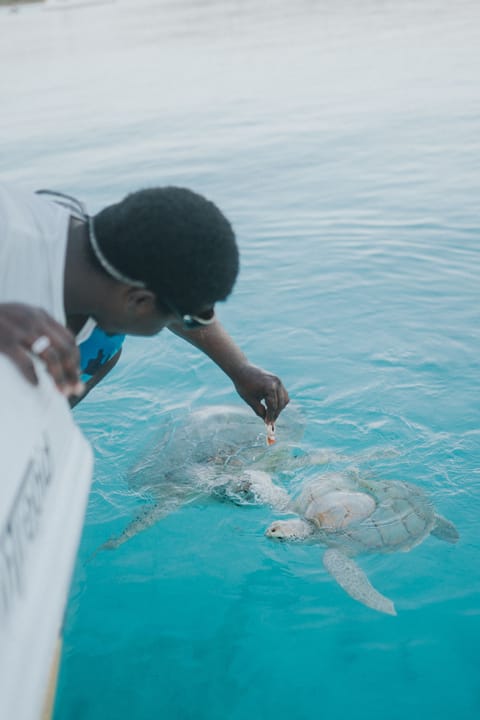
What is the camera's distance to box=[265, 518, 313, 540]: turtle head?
3.35m

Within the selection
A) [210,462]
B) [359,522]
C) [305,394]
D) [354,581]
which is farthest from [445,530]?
[305,394]

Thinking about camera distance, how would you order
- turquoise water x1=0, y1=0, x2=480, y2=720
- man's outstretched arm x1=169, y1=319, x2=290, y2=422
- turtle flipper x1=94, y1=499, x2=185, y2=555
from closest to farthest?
turquoise water x1=0, y1=0, x2=480, y2=720
man's outstretched arm x1=169, y1=319, x2=290, y2=422
turtle flipper x1=94, y1=499, x2=185, y2=555

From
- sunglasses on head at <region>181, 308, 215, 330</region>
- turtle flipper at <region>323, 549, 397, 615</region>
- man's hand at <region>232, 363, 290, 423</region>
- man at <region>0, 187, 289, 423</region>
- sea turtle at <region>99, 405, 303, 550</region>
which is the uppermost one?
man at <region>0, 187, 289, 423</region>

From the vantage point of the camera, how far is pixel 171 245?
6.80 ft

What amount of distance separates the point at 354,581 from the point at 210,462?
4.08 ft

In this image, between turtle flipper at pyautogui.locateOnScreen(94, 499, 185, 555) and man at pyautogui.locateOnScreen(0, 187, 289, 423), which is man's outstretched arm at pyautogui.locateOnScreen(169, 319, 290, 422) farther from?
man at pyautogui.locateOnScreen(0, 187, 289, 423)

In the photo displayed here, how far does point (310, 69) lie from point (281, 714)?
16.1 m

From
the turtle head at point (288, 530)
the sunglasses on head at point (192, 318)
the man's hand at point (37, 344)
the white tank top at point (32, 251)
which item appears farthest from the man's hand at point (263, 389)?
the man's hand at point (37, 344)

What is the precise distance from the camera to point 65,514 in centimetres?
161

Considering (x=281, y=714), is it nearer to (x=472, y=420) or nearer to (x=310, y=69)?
(x=472, y=420)

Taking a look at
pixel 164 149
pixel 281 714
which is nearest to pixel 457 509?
pixel 281 714

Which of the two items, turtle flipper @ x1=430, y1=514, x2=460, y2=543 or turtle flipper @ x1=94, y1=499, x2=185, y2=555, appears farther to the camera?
turtle flipper @ x1=94, y1=499, x2=185, y2=555

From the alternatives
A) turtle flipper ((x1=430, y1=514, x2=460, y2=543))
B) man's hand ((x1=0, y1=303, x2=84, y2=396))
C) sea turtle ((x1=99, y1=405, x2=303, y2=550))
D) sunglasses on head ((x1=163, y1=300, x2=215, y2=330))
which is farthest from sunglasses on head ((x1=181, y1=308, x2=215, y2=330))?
turtle flipper ((x1=430, y1=514, x2=460, y2=543))

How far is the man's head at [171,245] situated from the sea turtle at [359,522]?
1.57 meters
